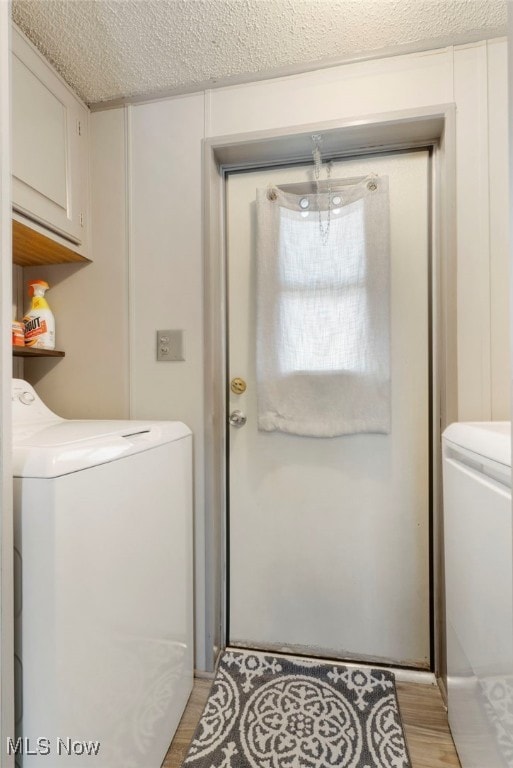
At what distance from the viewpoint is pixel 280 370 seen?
4.59 feet

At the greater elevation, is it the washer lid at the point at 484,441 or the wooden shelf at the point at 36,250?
the wooden shelf at the point at 36,250

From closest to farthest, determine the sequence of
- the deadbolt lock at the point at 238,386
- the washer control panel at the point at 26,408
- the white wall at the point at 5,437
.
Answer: the white wall at the point at 5,437 → the washer control panel at the point at 26,408 → the deadbolt lock at the point at 238,386

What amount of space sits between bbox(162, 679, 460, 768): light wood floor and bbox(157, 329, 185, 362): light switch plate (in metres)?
1.18

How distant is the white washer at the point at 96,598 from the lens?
63 centimetres

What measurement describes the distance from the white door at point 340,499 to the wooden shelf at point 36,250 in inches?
24.2

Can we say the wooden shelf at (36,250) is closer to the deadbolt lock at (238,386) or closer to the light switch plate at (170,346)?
the light switch plate at (170,346)

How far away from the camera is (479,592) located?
815 mm

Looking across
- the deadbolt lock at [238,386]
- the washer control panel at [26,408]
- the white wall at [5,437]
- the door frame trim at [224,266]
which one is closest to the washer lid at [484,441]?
the door frame trim at [224,266]

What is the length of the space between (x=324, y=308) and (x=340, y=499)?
0.73 meters

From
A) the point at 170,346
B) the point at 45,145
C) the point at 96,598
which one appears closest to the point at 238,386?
the point at 170,346

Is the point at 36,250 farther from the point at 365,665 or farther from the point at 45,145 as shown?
the point at 365,665

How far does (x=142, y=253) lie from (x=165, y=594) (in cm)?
118

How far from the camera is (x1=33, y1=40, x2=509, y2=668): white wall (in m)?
1.20

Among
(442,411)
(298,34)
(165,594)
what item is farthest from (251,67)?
(165,594)
